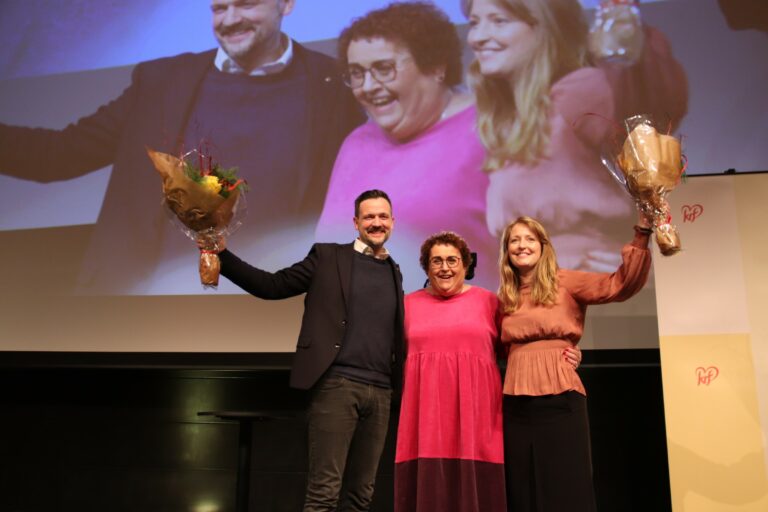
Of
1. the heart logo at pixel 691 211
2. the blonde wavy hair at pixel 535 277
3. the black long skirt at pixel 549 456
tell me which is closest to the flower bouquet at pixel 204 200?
the blonde wavy hair at pixel 535 277

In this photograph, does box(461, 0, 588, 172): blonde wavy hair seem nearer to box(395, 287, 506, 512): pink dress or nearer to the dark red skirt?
box(395, 287, 506, 512): pink dress

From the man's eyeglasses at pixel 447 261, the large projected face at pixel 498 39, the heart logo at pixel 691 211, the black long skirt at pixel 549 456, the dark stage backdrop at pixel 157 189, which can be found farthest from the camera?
the large projected face at pixel 498 39

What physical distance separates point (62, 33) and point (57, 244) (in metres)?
1.23

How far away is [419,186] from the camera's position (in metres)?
3.65

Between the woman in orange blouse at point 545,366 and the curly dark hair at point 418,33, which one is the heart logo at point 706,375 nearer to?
the woman in orange blouse at point 545,366

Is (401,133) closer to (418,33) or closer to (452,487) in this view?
(418,33)

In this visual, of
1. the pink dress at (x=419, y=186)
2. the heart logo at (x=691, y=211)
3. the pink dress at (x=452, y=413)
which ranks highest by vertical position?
the pink dress at (x=419, y=186)

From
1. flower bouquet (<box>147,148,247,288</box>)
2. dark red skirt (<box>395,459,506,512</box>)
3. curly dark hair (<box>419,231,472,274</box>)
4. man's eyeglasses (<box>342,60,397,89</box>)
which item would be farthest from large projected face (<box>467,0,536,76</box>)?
dark red skirt (<box>395,459,506,512</box>)

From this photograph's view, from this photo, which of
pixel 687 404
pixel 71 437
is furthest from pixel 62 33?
pixel 687 404

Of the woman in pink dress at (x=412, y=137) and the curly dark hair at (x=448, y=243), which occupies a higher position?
the woman in pink dress at (x=412, y=137)

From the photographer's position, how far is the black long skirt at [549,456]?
2.15 m

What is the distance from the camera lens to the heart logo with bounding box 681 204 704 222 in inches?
123

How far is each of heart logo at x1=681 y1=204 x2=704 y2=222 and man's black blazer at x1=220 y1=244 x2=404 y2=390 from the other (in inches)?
55.0

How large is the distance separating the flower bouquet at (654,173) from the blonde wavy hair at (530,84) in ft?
4.88
